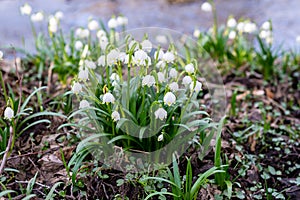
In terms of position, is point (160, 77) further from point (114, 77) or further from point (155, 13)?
point (155, 13)

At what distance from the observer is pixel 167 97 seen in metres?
2.08

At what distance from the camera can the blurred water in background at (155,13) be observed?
5.11 metres

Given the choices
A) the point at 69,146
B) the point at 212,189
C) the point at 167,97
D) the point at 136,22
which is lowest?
the point at 212,189

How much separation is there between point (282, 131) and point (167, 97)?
1267 millimetres

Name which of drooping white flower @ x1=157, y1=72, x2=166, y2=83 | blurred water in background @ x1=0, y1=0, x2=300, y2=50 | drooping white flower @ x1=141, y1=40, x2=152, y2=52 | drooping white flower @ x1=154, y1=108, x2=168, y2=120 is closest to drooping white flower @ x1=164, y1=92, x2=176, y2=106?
drooping white flower @ x1=154, y1=108, x2=168, y2=120

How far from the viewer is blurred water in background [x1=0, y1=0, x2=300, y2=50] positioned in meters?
5.11

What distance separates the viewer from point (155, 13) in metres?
5.78

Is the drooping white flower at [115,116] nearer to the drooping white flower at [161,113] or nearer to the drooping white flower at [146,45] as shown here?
the drooping white flower at [161,113]

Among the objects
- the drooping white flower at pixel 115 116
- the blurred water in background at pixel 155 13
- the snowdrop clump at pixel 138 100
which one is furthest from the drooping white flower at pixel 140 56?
the blurred water in background at pixel 155 13

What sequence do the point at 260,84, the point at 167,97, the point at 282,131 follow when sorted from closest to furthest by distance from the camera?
the point at 167,97 < the point at 282,131 < the point at 260,84

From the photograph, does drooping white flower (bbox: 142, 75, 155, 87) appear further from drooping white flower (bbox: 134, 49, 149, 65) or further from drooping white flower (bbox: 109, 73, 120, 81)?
drooping white flower (bbox: 109, 73, 120, 81)

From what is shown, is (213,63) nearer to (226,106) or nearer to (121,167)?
(226,106)

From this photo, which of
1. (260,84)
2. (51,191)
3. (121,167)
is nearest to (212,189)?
(121,167)

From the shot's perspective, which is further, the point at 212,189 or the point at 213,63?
the point at 213,63
